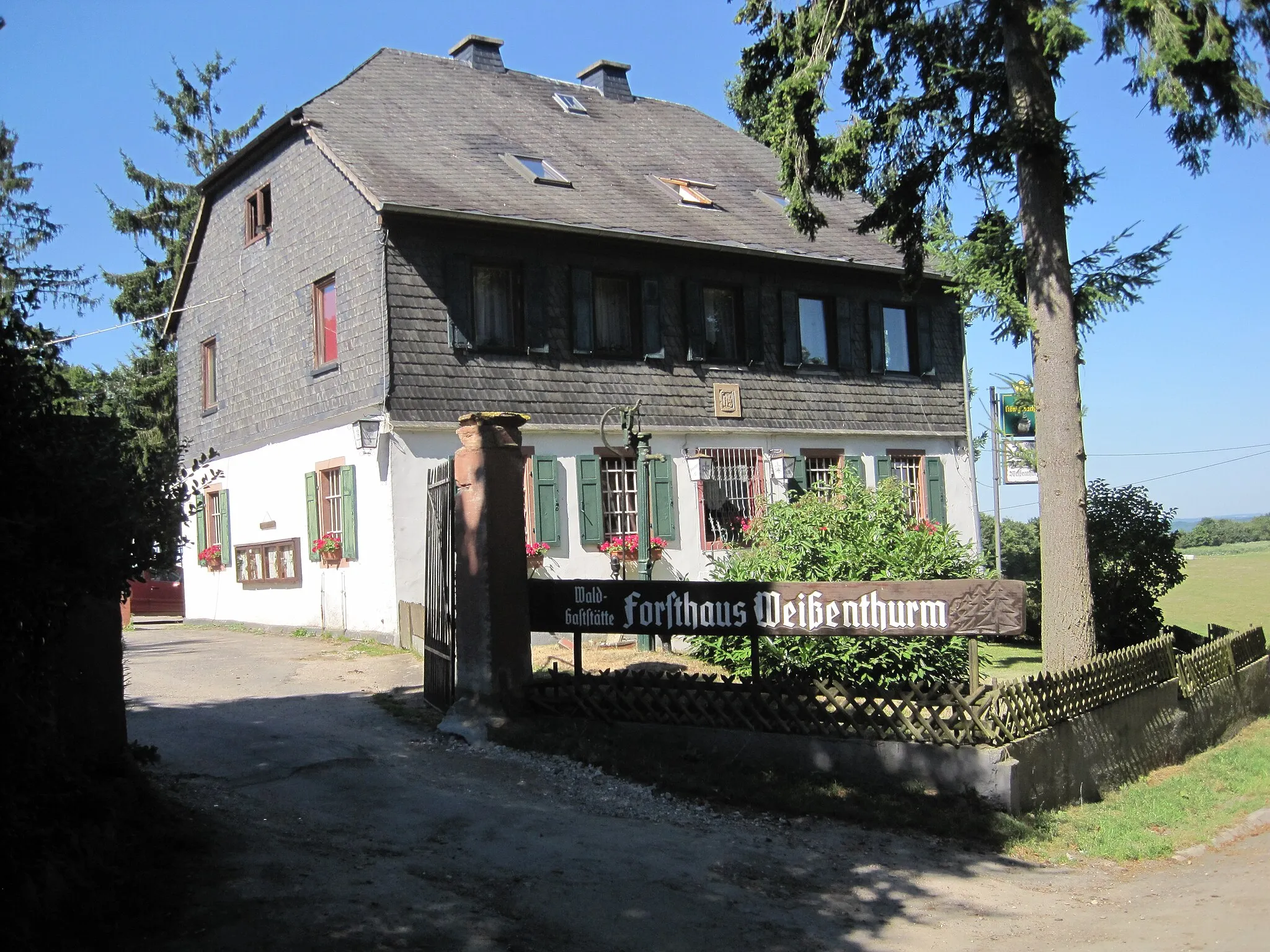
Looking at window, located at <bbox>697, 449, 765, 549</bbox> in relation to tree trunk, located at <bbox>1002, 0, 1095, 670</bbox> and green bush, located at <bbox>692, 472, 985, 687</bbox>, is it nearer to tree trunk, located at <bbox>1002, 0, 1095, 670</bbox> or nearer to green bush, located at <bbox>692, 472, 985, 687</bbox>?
green bush, located at <bbox>692, 472, 985, 687</bbox>

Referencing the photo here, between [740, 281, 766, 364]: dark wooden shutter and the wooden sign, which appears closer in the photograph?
the wooden sign

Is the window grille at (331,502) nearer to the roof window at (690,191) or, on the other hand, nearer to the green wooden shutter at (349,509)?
the green wooden shutter at (349,509)

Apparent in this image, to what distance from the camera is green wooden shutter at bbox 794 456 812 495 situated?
20766 mm

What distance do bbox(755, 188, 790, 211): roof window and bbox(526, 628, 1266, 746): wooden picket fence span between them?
1491 cm

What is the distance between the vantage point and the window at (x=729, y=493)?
64.5ft

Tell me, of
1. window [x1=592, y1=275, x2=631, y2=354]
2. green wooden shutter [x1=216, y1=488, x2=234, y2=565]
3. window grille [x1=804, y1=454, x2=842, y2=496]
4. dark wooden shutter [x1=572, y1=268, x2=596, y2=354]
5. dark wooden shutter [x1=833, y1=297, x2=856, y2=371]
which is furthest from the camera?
dark wooden shutter [x1=833, y1=297, x2=856, y2=371]

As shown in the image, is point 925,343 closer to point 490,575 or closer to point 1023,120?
point 1023,120

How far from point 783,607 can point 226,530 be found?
50.6ft

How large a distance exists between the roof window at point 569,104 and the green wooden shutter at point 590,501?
924 centimetres

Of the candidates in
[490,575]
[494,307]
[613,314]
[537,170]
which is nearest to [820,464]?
[613,314]

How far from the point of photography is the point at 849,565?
12641 mm

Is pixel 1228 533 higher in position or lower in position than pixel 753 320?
lower

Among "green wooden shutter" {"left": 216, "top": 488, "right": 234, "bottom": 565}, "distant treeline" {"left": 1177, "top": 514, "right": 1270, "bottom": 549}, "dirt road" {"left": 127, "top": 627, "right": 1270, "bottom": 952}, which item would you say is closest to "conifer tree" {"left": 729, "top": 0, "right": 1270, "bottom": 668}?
"dirt road" {"left": 127, "top": 627, "right": 1270, "bottom": 952}

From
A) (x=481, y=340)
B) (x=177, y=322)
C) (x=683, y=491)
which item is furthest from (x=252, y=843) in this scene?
(x=177, y=322)
